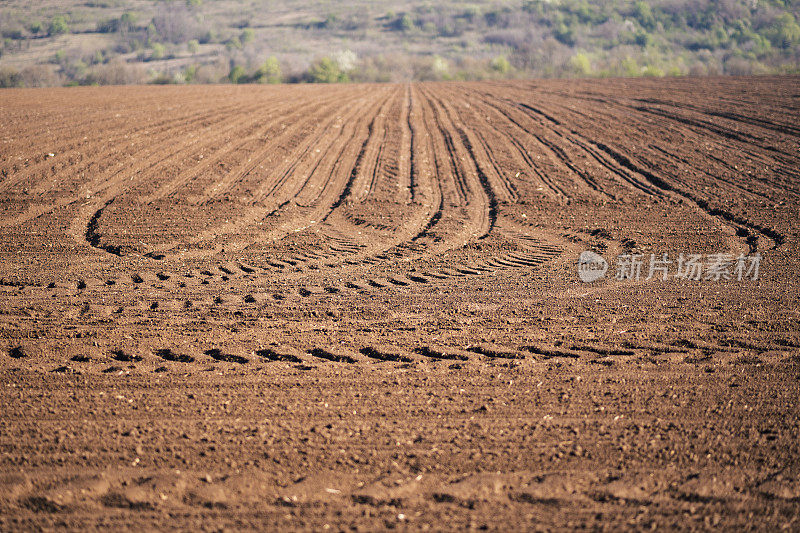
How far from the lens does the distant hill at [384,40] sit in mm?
52250

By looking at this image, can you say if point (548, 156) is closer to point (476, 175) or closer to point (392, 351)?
point (476, 175)

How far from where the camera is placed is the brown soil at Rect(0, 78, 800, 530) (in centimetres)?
333

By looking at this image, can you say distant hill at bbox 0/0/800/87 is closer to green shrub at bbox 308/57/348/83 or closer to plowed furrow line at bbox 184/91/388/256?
→ green shrub at bbox 308/57/348/83

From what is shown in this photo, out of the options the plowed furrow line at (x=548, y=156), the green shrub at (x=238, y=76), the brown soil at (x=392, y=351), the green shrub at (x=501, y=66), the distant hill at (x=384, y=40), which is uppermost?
the distant hill at (x=384, y=40)

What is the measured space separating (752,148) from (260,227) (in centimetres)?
1407

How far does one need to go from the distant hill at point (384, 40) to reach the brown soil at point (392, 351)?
141 ft

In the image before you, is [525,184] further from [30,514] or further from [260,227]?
[30,514]

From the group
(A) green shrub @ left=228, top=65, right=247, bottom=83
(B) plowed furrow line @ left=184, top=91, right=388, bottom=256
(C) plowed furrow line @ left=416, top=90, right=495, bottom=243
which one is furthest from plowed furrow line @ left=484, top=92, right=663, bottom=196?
(A) green shrub @ left=228, top=65, right=247, bottom=83

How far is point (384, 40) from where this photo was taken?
3524 inches

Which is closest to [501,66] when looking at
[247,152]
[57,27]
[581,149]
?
[581,149]

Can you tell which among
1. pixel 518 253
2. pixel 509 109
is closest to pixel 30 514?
pixel 518 253

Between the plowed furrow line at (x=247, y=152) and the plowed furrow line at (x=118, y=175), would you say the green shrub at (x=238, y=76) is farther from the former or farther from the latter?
the plowed furrow line at (x=118, y=175)

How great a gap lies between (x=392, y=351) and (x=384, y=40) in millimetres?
92583

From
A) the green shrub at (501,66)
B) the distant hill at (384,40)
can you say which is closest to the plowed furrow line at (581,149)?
the distant hill at (384,40)
